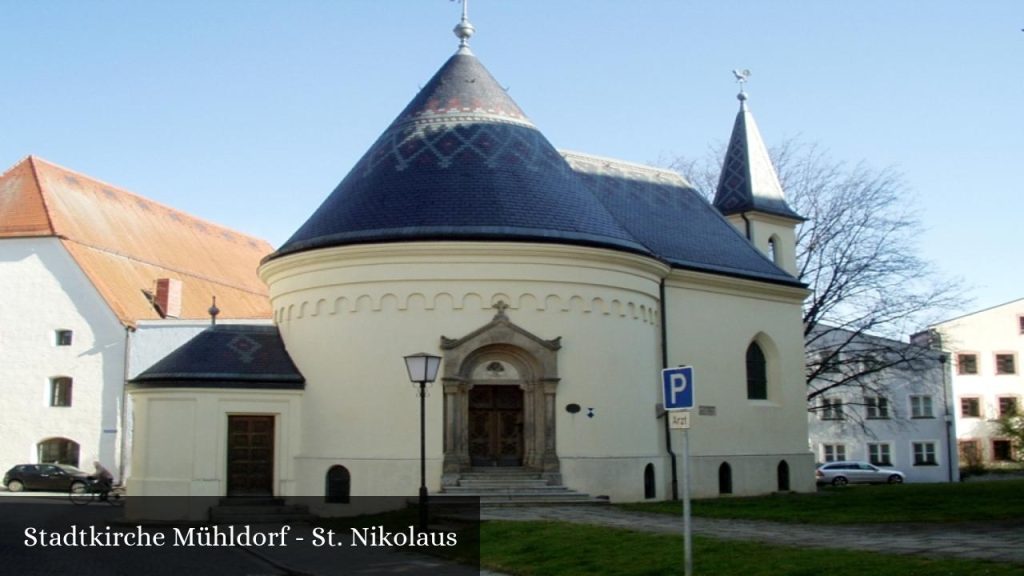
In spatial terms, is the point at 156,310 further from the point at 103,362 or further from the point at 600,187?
the point at 600,187

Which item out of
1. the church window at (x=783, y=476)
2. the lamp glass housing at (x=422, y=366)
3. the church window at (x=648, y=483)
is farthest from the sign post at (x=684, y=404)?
the church window at (x=783, y=476)

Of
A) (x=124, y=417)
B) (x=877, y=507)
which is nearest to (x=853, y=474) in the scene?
(x=877, y=507)

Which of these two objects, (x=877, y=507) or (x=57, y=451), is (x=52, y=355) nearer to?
(x=57, y=451)

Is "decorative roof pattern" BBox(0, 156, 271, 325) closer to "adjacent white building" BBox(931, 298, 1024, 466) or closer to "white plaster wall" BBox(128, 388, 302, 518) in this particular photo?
"white plaster wall" BBox(128, 388, 302, 518)

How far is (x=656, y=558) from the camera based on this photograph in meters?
14.8

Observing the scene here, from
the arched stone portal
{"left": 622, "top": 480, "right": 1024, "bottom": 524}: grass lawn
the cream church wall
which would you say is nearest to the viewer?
{"left": 622, "top": 480, "right": 1024, "bottom": 524}: grass lawn

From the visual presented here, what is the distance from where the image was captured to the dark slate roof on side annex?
26516 mm

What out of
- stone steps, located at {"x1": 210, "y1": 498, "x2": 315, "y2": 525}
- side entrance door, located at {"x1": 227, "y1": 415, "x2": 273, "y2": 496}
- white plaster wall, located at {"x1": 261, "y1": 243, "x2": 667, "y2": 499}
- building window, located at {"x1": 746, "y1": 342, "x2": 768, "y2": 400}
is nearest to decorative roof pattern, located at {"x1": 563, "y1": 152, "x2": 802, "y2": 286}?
building window, located at {"x1": 746, "y1": 342, "x2": 768, "y2": 400}

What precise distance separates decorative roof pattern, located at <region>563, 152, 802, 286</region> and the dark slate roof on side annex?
1110 cm

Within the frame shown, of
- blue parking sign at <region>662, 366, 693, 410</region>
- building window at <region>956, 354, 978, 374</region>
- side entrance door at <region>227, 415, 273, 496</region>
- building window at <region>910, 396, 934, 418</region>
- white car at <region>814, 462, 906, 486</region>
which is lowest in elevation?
white car at <region>814, 462, 906, 486</region>

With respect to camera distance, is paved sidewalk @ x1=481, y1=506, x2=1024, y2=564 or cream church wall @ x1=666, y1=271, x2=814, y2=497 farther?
cream church wall @ x1=666, y1=271, x2=814, y2=497

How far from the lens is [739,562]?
13.9 m

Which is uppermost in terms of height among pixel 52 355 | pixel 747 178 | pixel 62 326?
pixel 747 178

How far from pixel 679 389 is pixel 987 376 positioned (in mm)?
60833
